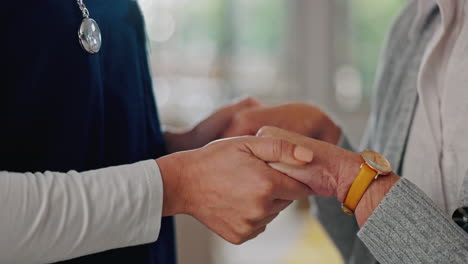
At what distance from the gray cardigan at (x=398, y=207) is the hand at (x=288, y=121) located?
0.06 metres

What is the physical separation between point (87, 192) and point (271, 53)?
12.7 ft

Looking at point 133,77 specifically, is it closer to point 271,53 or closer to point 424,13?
point 424,13

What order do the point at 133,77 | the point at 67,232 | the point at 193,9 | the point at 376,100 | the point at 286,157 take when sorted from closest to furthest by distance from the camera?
the point at 67,232 < the point at 286,157 < the point at 133,77 < the point at 376,100 < the point at 193,9

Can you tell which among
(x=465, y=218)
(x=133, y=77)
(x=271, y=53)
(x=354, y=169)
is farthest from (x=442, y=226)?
(x=271, y=53)

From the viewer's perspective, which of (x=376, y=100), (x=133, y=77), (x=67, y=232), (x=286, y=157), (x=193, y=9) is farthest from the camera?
(x=193, y=9)

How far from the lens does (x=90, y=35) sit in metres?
0.81

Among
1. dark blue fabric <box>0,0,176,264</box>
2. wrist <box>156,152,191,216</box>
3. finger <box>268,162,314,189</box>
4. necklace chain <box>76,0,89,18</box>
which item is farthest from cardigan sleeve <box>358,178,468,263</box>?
necklace chain <box>76,0,89,18</box>

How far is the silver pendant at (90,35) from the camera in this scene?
→ 81 centimetres

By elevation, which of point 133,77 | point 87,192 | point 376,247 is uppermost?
point 133,77

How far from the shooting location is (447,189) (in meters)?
0.88

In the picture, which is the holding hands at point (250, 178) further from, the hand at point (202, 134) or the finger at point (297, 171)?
the hand at point (202, 134)

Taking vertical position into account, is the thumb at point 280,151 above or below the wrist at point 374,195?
above

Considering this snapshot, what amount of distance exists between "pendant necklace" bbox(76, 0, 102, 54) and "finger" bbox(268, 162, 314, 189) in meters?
0.33

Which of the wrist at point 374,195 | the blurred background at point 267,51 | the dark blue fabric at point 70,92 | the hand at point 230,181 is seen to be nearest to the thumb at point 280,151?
the hand at point 230,181
